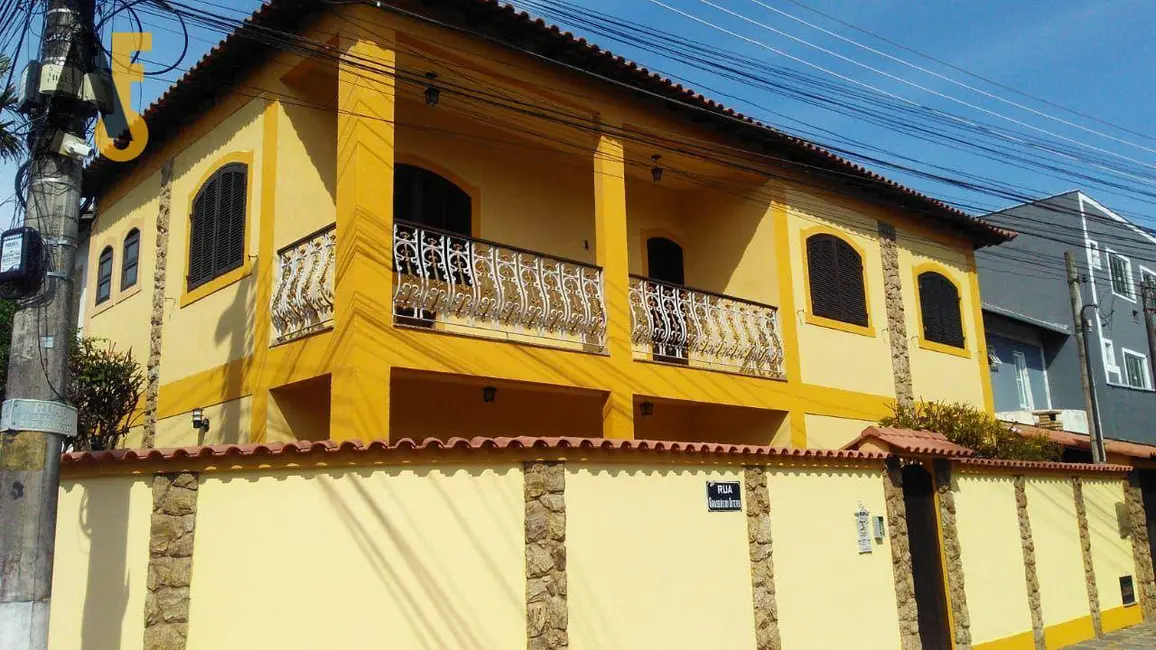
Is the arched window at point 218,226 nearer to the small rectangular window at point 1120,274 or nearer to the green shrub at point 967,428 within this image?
the green shrub at point 967,428

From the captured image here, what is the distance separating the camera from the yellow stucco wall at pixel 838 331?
13.4 meters

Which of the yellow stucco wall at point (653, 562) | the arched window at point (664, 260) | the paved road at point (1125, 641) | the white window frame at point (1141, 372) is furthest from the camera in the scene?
the white window frame at point (1141, 372)

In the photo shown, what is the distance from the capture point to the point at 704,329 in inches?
463

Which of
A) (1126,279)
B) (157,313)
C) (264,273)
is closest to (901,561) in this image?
(264,273)

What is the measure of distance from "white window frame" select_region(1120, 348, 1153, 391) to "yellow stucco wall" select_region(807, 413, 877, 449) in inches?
679

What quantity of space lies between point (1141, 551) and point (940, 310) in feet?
16.4

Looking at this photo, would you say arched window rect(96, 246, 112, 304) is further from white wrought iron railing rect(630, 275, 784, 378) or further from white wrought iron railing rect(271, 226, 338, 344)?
white wrought iron railing rect(630, 275, 784, 378)

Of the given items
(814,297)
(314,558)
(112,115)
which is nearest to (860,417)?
(814,297)

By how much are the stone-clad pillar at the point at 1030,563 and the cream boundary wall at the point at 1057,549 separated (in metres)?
0.14

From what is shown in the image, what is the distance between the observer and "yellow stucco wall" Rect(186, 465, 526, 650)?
6180 millimetres

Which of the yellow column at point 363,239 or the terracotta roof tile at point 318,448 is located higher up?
the yellow column at point 363,239

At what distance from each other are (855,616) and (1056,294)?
62.0 ft

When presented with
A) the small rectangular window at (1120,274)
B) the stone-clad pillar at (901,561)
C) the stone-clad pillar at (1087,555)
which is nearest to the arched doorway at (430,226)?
the stone-clad pillar at (901,561)

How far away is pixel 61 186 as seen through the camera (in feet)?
18.1
